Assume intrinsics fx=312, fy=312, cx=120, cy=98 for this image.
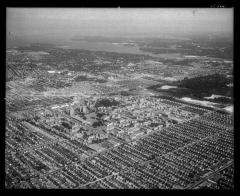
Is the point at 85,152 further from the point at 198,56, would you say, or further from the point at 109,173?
the point at 198,56

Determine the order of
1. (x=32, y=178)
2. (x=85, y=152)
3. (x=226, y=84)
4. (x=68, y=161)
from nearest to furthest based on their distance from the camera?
(x=32, y=178) < (x=68, y=161) < (x=85, y=152) < (x=226, y=84)

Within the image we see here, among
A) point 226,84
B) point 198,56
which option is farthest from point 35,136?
point 198,56

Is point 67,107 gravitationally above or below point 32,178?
above
